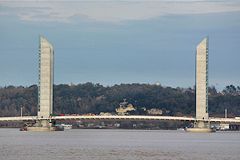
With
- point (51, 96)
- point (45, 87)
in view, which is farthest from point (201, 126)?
point (45, 87)

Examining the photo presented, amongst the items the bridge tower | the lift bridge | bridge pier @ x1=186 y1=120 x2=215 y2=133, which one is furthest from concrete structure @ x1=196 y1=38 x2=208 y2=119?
the bridge tower

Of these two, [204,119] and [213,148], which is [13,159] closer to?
[213,148]

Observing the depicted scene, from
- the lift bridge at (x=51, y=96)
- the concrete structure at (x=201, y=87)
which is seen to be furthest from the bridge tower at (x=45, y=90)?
the concrete structure at (x=201, y=87)

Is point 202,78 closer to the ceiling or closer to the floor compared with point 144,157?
closer to the ceiling

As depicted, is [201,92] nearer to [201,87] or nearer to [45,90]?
[201,87]

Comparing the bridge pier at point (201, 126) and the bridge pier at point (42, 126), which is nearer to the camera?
the bridge pier at point (201, 126)

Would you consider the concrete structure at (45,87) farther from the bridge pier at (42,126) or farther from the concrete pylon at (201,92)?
the concrete pylon at (201,92)

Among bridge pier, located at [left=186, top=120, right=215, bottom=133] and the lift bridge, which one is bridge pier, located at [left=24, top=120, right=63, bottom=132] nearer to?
the lift bridge

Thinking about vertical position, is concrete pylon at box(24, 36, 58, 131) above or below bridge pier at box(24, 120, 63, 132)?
above

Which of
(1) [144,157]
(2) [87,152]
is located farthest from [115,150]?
(1) [144,157]

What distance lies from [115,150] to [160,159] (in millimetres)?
14121

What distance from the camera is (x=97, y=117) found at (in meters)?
182

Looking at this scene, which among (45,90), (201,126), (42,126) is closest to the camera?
(45,90)

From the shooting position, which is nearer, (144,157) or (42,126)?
(144,157)
